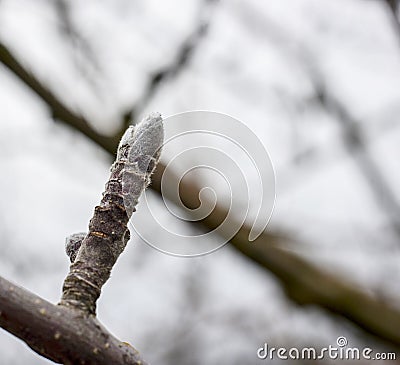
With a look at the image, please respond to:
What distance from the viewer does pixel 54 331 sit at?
0.35 meters

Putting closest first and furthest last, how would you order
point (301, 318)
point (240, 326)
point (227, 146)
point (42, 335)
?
point (42, 335) < point (227, 146) < point (301, 318) < point (240, 326)

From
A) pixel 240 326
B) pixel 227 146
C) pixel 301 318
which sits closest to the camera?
pixel 227 146

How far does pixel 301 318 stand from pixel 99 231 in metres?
1.92

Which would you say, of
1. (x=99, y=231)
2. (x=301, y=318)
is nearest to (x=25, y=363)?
(x=301, y=318)

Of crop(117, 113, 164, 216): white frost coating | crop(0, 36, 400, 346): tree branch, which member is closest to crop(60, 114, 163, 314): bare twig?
crop(117, 113, 164, 216): white frost coating

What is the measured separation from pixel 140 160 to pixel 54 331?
0.38 feet

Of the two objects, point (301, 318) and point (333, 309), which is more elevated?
point (301, 318)

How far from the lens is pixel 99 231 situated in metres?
0.41

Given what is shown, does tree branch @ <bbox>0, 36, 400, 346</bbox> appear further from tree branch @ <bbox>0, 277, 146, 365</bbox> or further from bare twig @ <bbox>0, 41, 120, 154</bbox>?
tree branch @ <bbox>0, 277, 146, 365</bbox>

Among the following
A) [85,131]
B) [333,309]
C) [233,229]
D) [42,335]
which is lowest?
[42,335]

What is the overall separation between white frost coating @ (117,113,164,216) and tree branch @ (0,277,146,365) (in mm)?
80

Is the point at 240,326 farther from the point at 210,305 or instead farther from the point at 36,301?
the point at 36,301

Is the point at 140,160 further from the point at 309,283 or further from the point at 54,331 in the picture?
the point at 309,283

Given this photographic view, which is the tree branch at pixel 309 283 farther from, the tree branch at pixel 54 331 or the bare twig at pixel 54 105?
the tree branch at pixel 54 331
